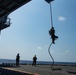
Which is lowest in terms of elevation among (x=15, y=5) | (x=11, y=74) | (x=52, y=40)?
(x=11, y=74)

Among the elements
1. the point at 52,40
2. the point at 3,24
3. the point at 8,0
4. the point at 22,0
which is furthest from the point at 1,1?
the point at 3,24

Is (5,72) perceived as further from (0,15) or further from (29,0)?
(0,15)

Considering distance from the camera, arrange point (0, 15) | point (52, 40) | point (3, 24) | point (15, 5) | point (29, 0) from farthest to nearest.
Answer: point (3, 24)
point (0, 15)
point (15, 5)
point (29, 0)
point (52, 40)

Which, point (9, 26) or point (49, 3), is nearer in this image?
point (49, 3)

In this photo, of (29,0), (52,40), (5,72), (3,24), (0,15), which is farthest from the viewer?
(3,24)

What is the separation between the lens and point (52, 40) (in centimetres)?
1330

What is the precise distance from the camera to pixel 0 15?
71.1ft

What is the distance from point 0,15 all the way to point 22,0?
4568 mm

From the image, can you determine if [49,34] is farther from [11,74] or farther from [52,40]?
[11,74]

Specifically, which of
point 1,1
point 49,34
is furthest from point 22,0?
point 49,34

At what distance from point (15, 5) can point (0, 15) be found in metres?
3.44

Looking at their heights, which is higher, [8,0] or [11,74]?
[8,0]

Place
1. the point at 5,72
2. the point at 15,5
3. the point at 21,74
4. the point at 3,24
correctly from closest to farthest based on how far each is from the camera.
Answer: the point at 21,74 < the point at 5,72 < the point at 15,5 < the point at 3,24

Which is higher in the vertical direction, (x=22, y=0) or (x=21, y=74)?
(x=22, y=0)
